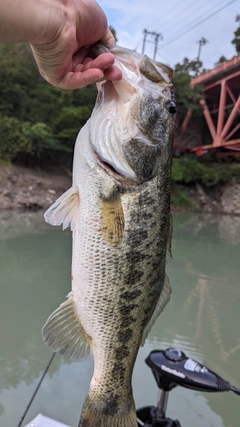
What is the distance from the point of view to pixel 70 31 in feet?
3.83

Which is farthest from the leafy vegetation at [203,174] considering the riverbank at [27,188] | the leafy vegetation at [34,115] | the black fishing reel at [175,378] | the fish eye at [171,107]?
the fish eye at [171,107]

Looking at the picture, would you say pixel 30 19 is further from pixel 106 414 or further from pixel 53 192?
pixel 53 192

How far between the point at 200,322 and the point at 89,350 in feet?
9.99

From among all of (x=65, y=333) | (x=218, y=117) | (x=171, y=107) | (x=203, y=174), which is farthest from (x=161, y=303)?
(x=218, y=117)

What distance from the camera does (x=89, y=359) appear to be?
265 centimetres

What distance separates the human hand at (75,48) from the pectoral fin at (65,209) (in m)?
0.40

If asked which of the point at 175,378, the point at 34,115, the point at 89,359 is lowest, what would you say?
the point at 89,359

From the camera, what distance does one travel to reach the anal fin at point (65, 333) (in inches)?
57.3

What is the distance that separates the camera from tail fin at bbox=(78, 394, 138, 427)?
1395 millimetres

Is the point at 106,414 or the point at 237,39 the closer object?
the point at 106,414

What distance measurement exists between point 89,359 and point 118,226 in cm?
164

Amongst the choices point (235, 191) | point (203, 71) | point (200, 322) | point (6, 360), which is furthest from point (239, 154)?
point (6, 360)

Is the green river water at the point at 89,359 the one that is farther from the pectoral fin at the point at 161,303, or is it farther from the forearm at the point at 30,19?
the forearm at the point at 30,19

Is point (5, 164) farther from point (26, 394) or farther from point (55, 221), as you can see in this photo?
point (55, 221)
